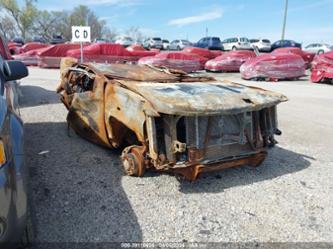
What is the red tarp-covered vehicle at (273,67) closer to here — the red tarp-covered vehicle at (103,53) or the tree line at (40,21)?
the red tarp-covered vehicle at (103,53)

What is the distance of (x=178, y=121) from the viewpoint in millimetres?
3678

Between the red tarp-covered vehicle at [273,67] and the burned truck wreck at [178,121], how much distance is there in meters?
13.3

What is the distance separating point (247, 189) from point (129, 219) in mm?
1507

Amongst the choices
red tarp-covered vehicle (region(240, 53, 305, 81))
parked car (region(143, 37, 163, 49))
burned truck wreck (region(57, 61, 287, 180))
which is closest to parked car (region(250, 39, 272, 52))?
parked car (region(143, 37, 163, 49))

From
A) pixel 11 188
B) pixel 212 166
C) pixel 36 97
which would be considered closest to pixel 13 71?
pixel 11 188

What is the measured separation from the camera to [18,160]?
Result: 2.34 meters

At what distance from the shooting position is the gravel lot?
9.71 ft

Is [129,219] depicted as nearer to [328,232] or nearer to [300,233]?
[300,233]

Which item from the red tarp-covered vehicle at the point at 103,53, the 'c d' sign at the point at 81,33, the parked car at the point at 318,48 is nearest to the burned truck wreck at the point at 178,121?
the 'c d' sign at the point at 81,33

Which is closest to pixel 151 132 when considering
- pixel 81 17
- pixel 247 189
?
pixel 247 189

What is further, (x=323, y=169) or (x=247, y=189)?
(x=323, y=169)

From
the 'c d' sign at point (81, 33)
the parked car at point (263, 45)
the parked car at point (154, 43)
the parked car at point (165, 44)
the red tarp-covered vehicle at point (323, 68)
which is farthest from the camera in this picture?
the parked car at point (154, 43)

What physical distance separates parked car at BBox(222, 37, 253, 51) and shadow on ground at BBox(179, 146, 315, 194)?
102 feet

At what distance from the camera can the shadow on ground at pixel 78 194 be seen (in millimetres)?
2900
